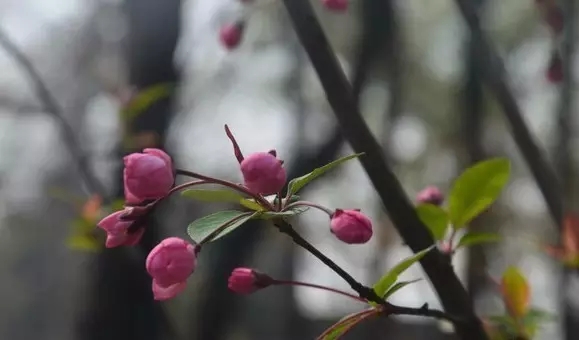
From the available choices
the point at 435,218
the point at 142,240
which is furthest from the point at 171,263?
the point at 142,240

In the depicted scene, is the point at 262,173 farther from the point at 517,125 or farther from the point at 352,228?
the point at 517,125

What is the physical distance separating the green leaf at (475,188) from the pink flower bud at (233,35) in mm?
288

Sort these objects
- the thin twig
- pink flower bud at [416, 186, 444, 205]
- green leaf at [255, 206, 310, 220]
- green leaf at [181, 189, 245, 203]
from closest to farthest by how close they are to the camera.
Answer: green leaf at [255, 206, 310, 220]
green leaf at [181, 189, 245, 203]
pink flower bud at [416, 186, 444, 205]
the thin twig

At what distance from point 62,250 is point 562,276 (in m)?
3.74

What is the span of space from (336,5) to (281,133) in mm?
1683

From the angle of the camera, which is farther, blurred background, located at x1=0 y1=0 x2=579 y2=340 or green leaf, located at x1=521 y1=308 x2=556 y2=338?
blurred background, located at x1=0 y1=0 x2=579 y2=340

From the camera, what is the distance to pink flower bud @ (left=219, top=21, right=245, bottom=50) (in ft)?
2.31

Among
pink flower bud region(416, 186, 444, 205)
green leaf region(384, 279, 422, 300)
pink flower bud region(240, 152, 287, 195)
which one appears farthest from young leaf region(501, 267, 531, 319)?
pink flower bud region(240, 152, 287, 195)

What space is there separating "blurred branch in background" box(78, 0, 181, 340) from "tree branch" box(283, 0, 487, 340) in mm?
461

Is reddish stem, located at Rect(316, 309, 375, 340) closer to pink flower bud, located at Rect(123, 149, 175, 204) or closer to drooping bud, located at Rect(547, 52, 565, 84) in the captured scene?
pink flower bud, located at Rect(123, 149, 175, 204)

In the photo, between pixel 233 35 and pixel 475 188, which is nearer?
pixel 475 188

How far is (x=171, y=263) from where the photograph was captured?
34 centimetres

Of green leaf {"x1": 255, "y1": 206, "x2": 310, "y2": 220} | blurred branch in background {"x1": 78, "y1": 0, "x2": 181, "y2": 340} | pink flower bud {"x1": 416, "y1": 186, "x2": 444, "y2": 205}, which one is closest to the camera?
green leaf {"x1": 255, "y1": 206, "x2": 310, "y2": 220}

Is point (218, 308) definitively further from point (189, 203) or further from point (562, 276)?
point (562, 276)
